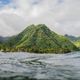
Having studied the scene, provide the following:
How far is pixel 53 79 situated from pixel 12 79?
20.5 feet

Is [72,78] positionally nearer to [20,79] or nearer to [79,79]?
[79,79]

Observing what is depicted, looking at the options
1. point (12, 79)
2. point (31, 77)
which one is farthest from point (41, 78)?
point (12, 79)

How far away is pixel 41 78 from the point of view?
40.9 m

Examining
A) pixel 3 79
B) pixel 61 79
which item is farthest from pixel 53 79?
pixel 3 79

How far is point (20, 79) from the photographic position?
40094 mm

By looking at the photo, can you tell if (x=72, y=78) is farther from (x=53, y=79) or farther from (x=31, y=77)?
(x=31, y=77)

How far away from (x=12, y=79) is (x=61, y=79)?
7.46m

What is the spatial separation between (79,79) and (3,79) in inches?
457

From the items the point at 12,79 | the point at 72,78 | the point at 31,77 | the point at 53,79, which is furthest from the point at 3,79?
the point at 72,78

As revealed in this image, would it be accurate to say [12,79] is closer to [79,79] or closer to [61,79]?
[61,79]

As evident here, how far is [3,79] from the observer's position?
131 feet

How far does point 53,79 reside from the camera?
39719 mm

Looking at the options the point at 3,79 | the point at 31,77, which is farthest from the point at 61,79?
the point at 3,79

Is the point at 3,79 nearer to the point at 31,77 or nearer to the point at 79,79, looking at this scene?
the point at 31,77
